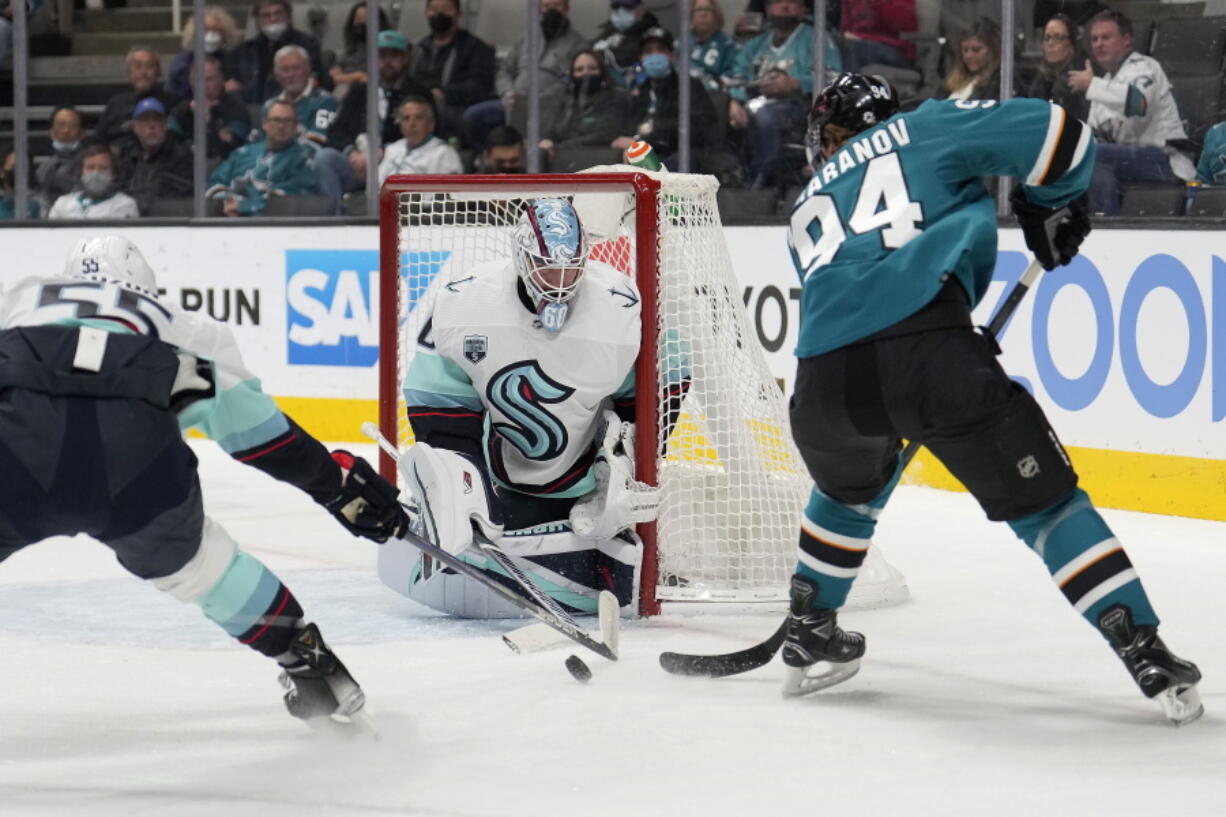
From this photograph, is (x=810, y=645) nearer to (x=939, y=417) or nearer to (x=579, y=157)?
(x=939, y=417)

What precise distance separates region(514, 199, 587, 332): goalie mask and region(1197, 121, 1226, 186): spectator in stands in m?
Answer: 2.24

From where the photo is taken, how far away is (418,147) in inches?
284

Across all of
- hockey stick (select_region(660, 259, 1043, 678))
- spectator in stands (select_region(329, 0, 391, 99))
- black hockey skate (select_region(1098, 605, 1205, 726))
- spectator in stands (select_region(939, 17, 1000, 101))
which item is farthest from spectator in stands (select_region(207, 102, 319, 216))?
black hockey skate (select_region(1098, 605, 1205, 726))

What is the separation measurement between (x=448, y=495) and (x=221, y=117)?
4246 millimetres

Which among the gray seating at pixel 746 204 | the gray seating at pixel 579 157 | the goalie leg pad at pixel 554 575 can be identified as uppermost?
the gray seating at pixel 579 157

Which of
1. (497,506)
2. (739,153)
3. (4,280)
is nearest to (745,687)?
(497,506)

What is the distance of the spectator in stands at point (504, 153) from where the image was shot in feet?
23.1

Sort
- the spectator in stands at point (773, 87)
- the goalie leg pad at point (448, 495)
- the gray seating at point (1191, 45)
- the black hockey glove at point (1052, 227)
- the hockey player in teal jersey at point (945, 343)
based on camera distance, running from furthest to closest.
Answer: the spectator in stands at point (773, 87)
the gray seating at point (1191, 45)
the goalie leg pad at point (448, 495)
the black hockey glove at point (1052, 227)
the hockey player in teal jersey at point (945, 343)

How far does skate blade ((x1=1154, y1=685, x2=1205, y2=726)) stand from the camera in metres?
2.84

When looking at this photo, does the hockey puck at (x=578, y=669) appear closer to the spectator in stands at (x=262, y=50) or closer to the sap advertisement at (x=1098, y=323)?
the sap advertisement at (x=1098, y=323)

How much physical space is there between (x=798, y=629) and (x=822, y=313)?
0.55 m

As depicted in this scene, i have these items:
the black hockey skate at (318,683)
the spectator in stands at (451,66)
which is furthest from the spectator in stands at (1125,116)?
the black hockey skate at (318,683)

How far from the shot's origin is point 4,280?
26.3 feet

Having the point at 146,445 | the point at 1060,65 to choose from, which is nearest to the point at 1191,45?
the point at 1060,65
